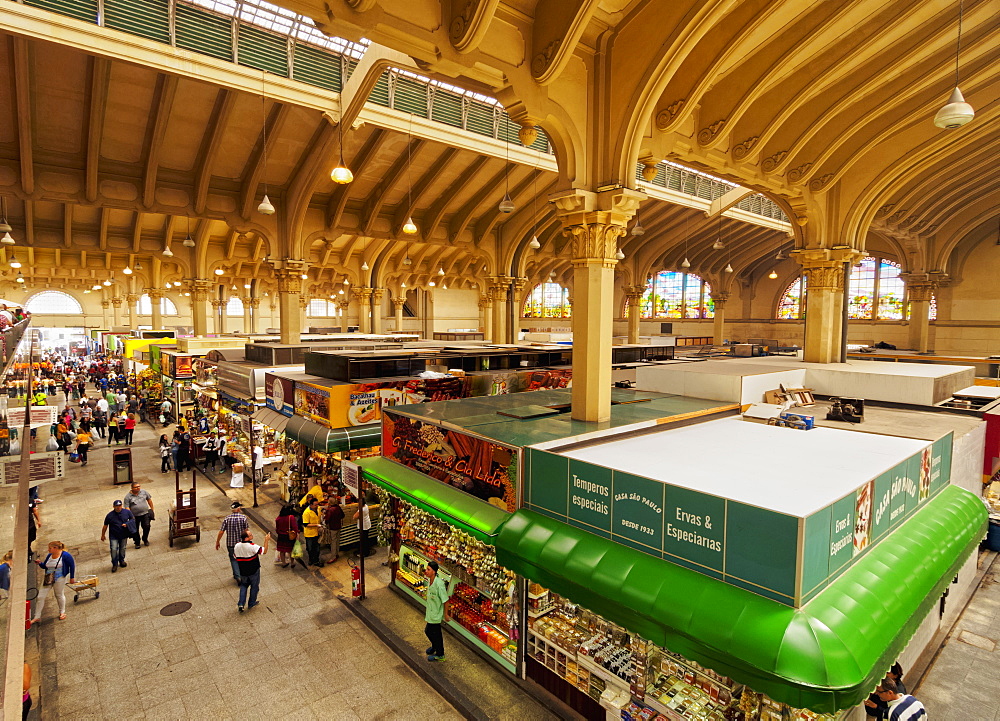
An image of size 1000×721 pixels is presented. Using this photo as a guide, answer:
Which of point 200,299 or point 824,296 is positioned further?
point 200,299

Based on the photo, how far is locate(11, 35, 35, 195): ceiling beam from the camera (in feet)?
31.0

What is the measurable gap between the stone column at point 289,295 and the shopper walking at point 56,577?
9356 mm

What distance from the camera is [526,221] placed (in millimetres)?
20250

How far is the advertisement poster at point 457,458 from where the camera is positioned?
254 inches

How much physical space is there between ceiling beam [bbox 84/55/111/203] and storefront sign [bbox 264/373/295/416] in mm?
6539

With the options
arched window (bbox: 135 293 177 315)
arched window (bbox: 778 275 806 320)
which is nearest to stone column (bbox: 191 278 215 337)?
arched window (bbox: 135 293 177 315)

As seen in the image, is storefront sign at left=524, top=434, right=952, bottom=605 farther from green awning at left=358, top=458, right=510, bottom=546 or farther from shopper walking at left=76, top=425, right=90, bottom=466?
shopper walking at left=76, top=425, right=90, bottom=466

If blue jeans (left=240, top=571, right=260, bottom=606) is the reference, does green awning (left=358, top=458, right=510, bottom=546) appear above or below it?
above

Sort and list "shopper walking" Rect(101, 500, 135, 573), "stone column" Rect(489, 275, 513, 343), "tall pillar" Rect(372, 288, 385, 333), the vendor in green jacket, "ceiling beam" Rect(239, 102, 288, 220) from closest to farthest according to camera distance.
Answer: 1. the vendor in green jacket
2. "shopper walking" Rect(101, 500, 135, 573)
3. "ceiling beam" Rect(239, 102, 288, 220)
4. "stone column" Rect(489, 275, 513, 343)
5. "tall pillar" Rect(372, 288, 385, 333)

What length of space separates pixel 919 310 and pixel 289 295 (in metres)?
24.4

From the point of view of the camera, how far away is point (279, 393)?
12.6 metres

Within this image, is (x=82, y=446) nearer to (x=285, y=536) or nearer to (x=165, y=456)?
(x=165, y=456)

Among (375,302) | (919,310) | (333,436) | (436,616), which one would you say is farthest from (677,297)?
(436,616)

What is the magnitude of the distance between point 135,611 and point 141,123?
36.8 feet
